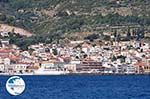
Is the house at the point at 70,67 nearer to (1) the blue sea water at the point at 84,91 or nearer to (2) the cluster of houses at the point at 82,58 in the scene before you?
(2) the cluster of houses at the point at 82,58

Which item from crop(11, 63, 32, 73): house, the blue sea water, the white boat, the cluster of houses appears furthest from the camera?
the cluster of houses

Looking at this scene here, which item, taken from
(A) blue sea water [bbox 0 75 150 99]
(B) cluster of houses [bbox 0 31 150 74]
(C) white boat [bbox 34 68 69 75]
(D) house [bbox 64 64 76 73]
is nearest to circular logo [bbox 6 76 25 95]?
(A) blue sea water [bbox 0 75 150 99]

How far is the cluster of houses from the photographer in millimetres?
173000

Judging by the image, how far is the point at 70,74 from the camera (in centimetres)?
Result: 17000

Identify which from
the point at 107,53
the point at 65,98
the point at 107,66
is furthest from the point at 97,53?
the point at 65,98

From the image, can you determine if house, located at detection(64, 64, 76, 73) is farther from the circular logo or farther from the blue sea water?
the circular logo

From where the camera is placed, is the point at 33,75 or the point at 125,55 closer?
the point at 33,75

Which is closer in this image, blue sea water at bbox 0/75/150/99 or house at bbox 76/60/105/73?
blue sea water at bbox 0/75/150/99

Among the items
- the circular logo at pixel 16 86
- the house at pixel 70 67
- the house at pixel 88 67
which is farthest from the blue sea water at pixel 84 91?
the house at pixel 70 67

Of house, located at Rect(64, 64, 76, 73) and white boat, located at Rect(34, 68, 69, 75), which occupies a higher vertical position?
house, located at Rect(64, 64, 76, 73)

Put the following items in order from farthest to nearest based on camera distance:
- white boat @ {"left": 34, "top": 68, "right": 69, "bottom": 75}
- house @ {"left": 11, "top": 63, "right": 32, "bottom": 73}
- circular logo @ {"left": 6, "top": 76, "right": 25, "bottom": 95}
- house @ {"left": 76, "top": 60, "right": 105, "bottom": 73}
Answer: house @ {"left": 76, "top": 60, "right": 105, "bottom": 73}, white boat @ {"left": 34, "top": 68, "right": 69, "bottom": 75}, house @ {"left": 11, "top": 63, "right": 32, "bottom": 73}, circular logo @ {"left": 6, "top": 76, "right": 25, "bottom": 95}

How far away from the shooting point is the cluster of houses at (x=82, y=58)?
173000 mm

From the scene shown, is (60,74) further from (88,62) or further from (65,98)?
(65,98)

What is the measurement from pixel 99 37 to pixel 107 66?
901 inches
